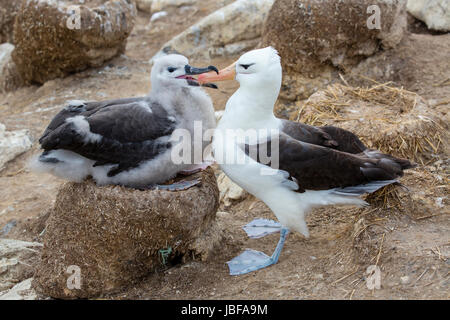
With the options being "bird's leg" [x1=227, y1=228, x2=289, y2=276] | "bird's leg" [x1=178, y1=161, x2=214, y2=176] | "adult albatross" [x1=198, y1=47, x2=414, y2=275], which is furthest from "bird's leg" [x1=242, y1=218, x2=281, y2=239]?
"bird's leg" [x1=178, y1=161, x2=214, y2=176]

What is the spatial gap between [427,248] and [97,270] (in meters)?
2.41

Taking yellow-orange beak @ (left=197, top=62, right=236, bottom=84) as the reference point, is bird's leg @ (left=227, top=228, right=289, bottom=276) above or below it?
below

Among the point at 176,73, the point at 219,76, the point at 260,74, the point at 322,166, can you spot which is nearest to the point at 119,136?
the point at 176,73

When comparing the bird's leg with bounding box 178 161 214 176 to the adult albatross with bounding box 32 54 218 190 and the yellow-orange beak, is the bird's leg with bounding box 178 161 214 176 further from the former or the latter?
the yellow-orange beak

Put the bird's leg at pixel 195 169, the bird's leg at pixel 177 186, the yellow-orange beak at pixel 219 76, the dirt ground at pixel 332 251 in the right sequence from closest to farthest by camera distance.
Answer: the dirt ground at pixel 332 251 → the bird's leg at pixel 177 186 → the yellow-orange beak at pixel 219 76 → the bird's leg at pixel 195 169

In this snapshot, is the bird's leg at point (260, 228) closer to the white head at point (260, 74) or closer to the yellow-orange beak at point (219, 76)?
the white head at point (260, 74)

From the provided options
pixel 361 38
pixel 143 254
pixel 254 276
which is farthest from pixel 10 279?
pixel 361 38

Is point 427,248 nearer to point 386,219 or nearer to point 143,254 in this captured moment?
point 386,219

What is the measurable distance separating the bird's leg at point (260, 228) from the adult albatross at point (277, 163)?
0.46 meters

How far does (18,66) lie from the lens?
9.68 meters

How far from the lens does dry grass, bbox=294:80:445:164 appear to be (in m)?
5.10

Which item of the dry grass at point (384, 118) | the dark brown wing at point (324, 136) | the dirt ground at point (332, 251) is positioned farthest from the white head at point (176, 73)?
the dry grass at point (384, 118)

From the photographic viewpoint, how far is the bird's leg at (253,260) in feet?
13.5
